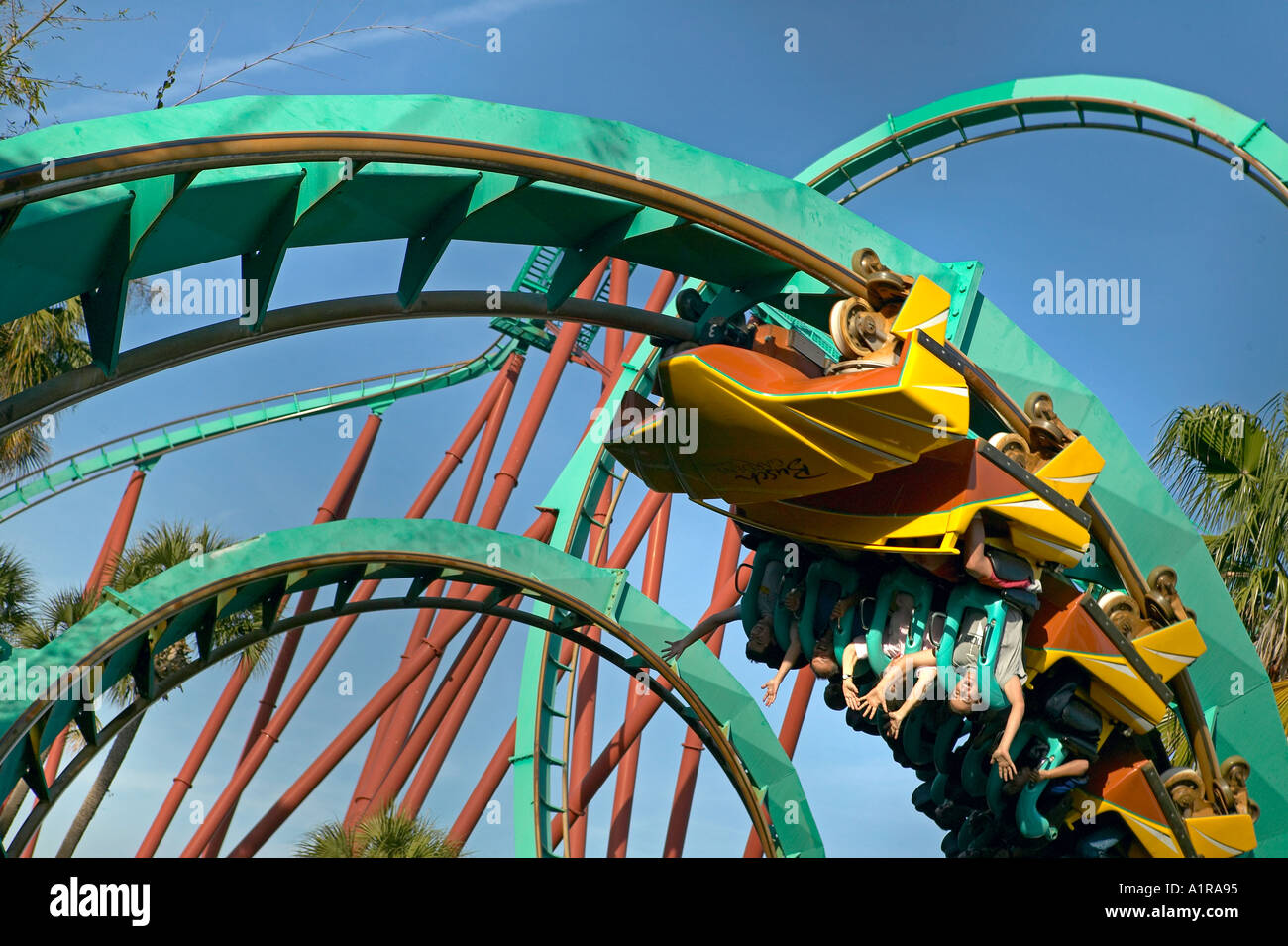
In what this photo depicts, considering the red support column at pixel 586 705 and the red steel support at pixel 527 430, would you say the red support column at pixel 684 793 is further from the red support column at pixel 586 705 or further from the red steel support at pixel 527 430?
the red steel support at pixel 527 430

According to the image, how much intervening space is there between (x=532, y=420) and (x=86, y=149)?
32.6 ft

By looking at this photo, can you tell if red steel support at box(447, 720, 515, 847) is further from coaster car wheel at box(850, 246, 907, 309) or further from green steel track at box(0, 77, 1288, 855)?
coaster car wheel at box(850, 246, 907, 309)

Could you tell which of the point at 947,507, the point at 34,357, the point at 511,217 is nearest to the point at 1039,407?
the point at 947,507

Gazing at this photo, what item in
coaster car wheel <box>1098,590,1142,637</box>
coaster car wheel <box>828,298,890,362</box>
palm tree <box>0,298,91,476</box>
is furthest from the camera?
palm tree <box>0,298,91,476</box>

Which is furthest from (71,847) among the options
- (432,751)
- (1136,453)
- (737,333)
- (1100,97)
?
(1100,97)

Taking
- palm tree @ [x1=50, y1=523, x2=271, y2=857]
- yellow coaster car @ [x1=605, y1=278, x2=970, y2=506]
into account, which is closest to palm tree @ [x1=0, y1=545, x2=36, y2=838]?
palm tree @ [x1=50, y1=523, x2=271, y2=857]

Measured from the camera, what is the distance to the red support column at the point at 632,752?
1207 cm

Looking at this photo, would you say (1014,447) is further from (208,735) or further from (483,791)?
(208,735)

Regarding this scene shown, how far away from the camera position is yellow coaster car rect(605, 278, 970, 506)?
581cm

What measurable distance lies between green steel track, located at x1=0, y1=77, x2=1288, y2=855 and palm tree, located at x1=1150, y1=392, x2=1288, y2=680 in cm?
126

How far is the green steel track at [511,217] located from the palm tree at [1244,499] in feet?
4.15

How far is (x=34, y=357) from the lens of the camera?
39.3ft

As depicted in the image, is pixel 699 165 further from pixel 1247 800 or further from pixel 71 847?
pixel 71 847

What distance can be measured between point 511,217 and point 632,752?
309 inches
